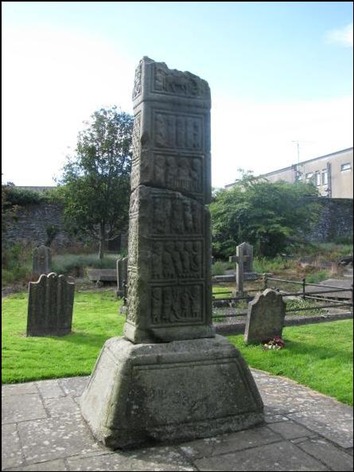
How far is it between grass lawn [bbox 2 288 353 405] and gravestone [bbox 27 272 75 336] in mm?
197

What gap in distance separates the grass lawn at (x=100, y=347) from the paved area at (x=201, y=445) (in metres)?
0.32

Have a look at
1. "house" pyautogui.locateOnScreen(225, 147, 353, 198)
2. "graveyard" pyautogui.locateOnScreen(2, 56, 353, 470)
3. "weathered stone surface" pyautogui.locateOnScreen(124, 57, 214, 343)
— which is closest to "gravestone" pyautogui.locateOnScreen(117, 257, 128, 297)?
"house" pyautogui.locateOnScreen(225, 147, 353, 198)

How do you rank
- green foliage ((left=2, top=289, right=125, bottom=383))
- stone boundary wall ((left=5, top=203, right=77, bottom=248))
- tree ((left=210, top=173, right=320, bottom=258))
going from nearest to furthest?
green foliage ((left=2, top=289, right=125, bottom=383)) → tree ((left=210, top=173, right=320, bottom=258)) → stone boundary wall ((left=5, top=203, right=77, bottom=248))

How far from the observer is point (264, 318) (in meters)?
6.67

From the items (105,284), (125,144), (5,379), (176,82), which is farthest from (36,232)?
(176,82)

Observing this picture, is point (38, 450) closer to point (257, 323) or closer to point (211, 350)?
point (211, 350)

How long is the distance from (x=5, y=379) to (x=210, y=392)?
8.09ft

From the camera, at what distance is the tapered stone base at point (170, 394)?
2.99m

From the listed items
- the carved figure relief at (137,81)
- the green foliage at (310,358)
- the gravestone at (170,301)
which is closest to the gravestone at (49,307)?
the green foliage at (310,358)

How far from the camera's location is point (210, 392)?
3219 millimetres

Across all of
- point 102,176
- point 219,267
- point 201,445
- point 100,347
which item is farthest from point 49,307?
point 102,176

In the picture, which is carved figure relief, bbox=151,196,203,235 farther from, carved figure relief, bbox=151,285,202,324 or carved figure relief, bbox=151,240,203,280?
carved figure relief, bbox=151,285,202,324

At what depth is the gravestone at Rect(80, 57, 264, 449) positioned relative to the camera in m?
3.09

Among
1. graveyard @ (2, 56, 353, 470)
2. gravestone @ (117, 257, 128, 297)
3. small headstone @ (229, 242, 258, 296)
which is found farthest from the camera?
gravestone @ (117, 257, 128, 297)
